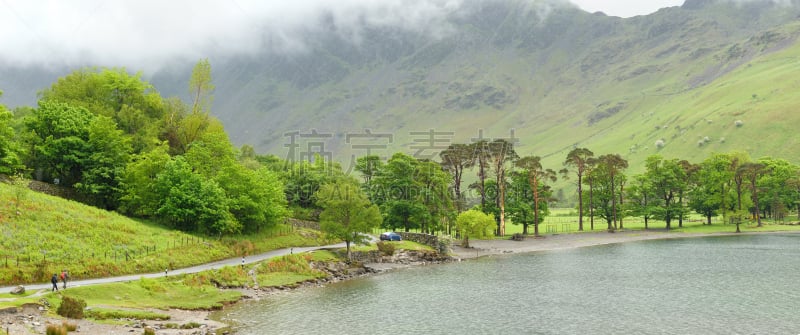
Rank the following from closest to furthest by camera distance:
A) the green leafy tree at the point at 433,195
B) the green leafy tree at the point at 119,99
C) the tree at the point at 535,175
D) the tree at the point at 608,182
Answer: the green leafy tree at the point at 119,99
the green leafy tree at the point at 433,195
the tree at the point at 535,175
the tree at the point at 608,182

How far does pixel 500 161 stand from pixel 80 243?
278 feet

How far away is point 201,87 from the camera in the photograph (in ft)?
350

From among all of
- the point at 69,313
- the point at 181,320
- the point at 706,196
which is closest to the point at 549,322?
the point at 181,320

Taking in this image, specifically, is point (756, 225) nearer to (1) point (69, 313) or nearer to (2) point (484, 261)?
(2) point (484, 261)

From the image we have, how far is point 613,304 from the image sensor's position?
182ft

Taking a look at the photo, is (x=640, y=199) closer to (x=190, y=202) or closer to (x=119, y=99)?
(x=190, y=202)

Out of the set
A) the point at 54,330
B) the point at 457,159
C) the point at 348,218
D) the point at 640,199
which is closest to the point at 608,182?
the point at 640,199

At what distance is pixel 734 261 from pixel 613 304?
38.0 metres

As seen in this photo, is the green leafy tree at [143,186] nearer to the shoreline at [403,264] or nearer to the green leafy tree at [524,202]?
the shoreline at [403,264]

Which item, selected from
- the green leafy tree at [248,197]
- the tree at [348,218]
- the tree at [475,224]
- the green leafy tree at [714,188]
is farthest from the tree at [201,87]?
the green leafy tree at [714,188]

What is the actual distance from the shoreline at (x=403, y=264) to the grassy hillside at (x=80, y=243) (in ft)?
40.6

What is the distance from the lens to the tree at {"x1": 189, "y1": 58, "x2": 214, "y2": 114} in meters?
106

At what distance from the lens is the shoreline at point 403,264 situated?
40.7 m

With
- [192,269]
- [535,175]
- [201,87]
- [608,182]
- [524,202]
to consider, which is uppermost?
[201,87]
